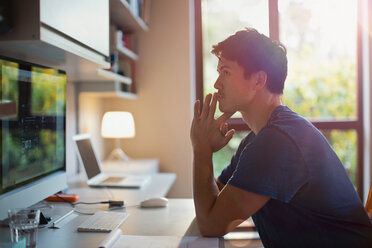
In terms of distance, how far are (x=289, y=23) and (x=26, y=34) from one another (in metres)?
3.14

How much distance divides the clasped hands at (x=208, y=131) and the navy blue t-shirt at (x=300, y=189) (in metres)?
0.25

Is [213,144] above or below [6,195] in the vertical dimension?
above

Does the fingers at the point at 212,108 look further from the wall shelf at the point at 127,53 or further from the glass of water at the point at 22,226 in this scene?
the wall shelf at the point at 127,53

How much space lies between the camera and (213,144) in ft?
4.45

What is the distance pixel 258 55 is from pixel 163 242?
0.74m

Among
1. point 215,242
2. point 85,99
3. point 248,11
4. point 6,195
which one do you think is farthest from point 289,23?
point 6,195

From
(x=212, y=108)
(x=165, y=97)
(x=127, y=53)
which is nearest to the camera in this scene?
(x=212, y=108)

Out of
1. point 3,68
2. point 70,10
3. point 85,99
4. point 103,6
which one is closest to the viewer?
point 3,68

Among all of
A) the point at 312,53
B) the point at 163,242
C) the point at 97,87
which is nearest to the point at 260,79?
the point at 163,242

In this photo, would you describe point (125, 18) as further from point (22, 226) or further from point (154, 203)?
point (22, 226)

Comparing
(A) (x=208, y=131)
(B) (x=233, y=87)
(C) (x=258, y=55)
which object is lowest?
(A) (x=208, y=131)

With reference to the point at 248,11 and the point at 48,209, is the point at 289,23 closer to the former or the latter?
the point at 248,11

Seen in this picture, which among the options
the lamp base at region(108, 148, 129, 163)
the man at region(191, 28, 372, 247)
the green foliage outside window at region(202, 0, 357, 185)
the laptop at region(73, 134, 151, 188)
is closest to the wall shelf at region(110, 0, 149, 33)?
the green foliage outside window at region(202, 0, 357, 185)

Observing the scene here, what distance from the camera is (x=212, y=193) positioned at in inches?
47.0
